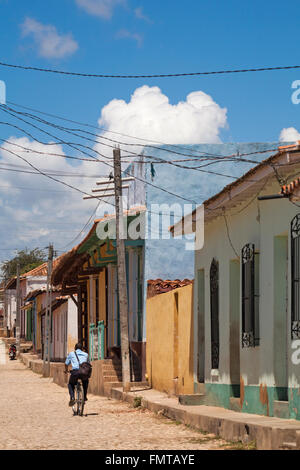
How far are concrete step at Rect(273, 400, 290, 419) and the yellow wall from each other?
5.86 metres

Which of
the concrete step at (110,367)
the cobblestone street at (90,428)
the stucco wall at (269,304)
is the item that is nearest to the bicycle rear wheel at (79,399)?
the cobblestone street at (90,428)

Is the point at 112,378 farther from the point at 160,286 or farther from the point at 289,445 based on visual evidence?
the point at 289,445

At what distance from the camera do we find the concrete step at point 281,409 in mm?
11609

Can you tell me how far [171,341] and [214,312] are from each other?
3543 millimetres

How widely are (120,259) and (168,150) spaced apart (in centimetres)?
378

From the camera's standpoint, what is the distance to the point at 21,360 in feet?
160

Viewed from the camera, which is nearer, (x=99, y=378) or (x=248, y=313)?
(x=248, y=313)

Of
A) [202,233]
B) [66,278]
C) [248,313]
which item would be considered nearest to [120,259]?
[202,233]

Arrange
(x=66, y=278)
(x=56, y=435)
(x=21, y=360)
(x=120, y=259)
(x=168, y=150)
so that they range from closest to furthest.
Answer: (x=56, y=435), (x=120, y=259), (x=168, y=150), (x=66, y=278), (x=21, y=360)

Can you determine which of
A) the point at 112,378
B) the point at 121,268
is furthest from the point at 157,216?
the point at 112,378

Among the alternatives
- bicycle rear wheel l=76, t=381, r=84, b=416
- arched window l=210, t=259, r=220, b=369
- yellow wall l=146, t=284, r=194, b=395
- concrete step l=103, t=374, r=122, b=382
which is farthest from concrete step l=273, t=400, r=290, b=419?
concrete step l=103, t=374, r=122, b=382

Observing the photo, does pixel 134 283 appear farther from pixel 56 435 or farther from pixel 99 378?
pixel 56 435
